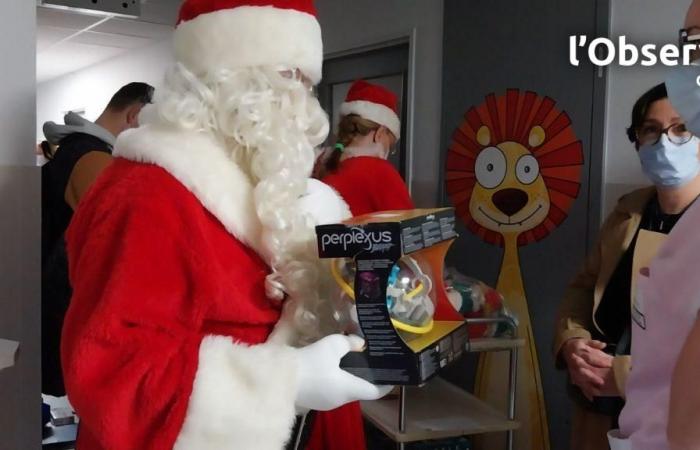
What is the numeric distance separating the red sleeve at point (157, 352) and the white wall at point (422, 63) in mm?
2260

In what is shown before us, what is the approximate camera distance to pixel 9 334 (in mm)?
2027

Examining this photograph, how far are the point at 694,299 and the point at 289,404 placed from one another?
57 cm

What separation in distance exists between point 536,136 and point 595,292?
3.18ft

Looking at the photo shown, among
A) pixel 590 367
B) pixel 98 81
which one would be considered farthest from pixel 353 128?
pixel 98 81

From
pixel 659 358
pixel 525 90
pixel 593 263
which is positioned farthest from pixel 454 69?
pixel 659 358

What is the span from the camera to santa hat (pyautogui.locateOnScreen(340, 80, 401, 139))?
2840 millimetres

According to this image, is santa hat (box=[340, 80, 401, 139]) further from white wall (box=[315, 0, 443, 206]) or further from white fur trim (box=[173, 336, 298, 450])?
white fur trim (box=[173, 336, 298, 450])

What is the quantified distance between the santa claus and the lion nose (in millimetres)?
1741

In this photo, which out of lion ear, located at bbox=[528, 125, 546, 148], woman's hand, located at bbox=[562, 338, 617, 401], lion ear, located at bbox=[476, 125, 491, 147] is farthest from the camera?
lion ear, located at bbox=[476, 125, 491, 147]

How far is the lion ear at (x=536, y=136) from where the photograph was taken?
2.72 meters

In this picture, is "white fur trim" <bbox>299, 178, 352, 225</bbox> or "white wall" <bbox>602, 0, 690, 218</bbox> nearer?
"white fur trim" <bbox>299, 178, 352, 225</bbox>

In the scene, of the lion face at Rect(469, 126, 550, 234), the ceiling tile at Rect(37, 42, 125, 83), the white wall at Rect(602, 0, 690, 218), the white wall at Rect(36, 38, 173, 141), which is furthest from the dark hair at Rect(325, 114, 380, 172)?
the ceiling tile at Rect(37, 42, 125, 83)

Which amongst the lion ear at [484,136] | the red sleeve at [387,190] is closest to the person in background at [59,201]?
the red sleeve at [387,190]

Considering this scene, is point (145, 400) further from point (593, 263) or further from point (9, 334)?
point (593, 263)
